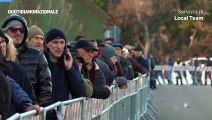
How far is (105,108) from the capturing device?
11.9 metres

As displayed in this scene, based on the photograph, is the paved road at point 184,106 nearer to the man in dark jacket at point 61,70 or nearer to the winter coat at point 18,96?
the man in dark jacket at point 61,70

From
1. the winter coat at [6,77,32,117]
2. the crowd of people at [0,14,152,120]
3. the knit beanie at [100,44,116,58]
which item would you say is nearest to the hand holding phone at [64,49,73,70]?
the crowd of people at [0,14,152,120]

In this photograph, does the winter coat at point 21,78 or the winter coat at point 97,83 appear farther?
the winter coat at point 97,83

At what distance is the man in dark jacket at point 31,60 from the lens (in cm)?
912

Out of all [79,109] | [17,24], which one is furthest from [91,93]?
[17,24]

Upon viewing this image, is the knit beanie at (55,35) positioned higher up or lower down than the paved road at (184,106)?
higher up

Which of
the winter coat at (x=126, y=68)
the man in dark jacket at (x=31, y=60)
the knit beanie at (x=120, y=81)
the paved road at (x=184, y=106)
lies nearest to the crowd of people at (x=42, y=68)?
the man in dark jacket at (x=31, y=60)

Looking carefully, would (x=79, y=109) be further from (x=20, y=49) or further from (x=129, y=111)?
(x=129, y=111)

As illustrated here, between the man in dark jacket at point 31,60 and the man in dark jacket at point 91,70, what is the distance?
70.3 inches

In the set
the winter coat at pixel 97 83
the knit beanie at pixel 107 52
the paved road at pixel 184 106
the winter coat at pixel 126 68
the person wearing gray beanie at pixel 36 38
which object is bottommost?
the paved road at pixel 184 106

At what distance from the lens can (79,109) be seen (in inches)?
376

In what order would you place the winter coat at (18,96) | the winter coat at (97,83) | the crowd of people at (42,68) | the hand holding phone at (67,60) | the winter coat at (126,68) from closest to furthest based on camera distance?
the winter coat at (18,96) → the crowd of people at (42,68) → the hand holding phone at (67,60) → the winter coat at (97,83) → the winter coat at (126,68)

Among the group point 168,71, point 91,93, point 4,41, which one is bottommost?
point 168,71

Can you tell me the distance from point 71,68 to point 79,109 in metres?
0.60
